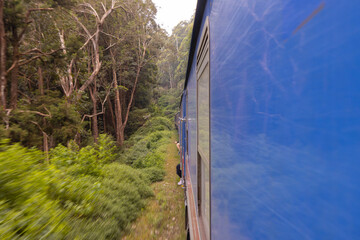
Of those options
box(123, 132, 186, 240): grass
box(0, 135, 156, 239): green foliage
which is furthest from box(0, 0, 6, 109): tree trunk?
box(123, 132, 186, 240): grass

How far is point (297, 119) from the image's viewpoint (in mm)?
385

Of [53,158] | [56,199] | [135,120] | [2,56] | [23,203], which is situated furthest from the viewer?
[135,120]

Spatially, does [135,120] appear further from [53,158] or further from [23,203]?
[23,203]

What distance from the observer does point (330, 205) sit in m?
0.30

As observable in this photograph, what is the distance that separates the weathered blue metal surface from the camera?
10.7 inches

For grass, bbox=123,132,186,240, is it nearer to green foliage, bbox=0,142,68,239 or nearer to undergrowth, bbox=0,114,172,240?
undergrowth, bbox=0,114,172,240

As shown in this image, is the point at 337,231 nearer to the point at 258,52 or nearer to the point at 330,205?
the point at 330,205

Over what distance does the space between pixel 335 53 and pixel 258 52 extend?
1.02 ft

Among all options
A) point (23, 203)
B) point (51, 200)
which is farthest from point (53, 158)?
point (23, 203)

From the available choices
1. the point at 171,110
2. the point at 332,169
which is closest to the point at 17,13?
the point at 332,169

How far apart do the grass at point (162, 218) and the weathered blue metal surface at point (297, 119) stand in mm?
4793

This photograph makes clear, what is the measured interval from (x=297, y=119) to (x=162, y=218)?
605 cm

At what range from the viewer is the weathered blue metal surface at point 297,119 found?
0.89ft

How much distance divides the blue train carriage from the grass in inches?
189
